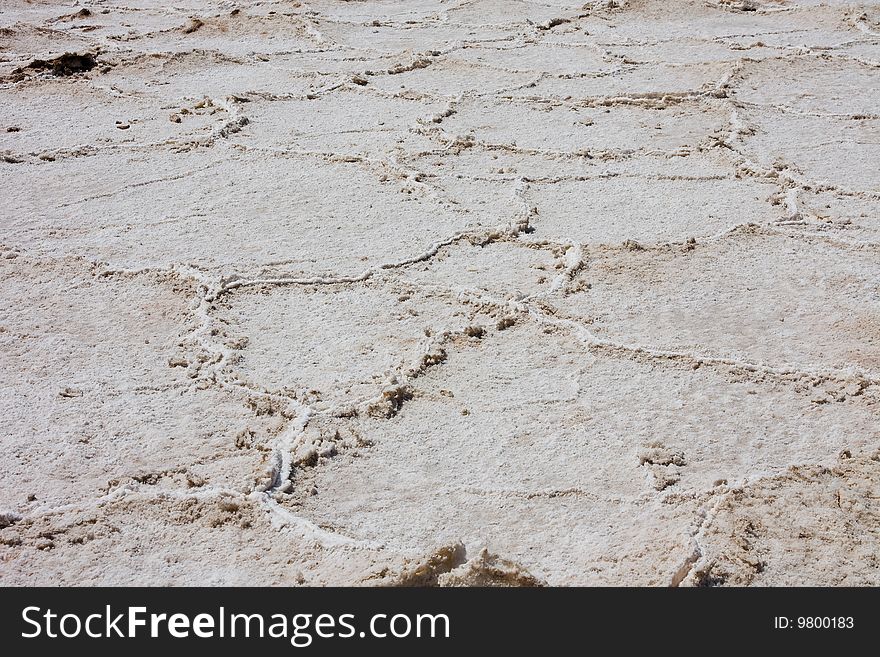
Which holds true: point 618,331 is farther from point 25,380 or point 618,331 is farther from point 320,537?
point 25,380

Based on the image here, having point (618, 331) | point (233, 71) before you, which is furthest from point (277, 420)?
point (233, 71)

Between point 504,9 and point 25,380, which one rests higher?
point 504,9

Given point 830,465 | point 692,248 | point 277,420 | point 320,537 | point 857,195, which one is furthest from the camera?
point 857,195

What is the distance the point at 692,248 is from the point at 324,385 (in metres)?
1.22

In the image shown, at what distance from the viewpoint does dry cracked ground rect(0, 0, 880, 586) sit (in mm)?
1812

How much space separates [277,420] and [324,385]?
17cm

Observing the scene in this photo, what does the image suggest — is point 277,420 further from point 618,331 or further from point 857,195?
point 857,195

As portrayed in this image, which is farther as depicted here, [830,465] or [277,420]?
[277,420]

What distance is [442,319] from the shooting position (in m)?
2.54

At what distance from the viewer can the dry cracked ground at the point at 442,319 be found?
5.95 ft

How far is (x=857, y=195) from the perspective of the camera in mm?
3223

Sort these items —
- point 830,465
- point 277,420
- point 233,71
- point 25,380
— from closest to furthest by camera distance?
point 830,465
point 277,420
point 25,380
point 233,71

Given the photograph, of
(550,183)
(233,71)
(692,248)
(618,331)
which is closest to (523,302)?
(618,331)

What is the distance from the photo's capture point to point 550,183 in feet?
11.1
